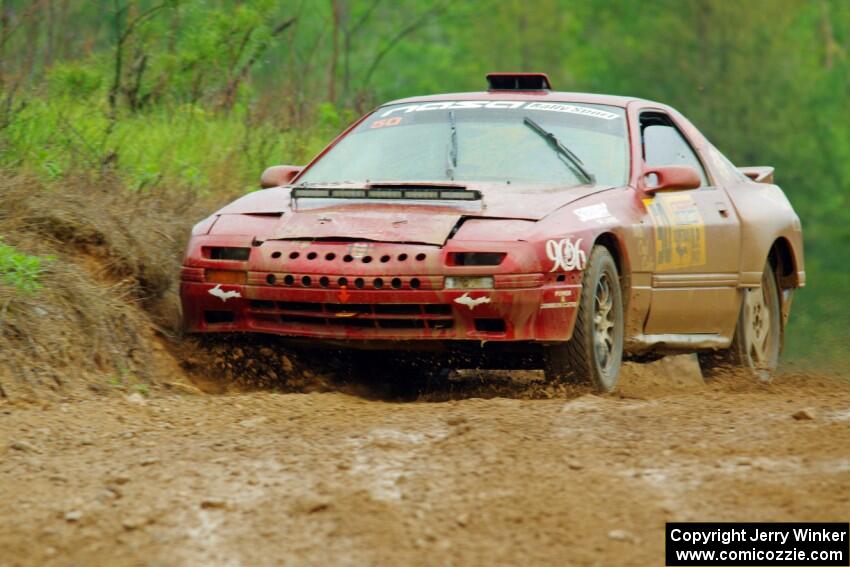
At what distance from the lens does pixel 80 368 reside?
24.0 ft

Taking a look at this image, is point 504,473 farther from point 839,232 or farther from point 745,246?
point 839,232

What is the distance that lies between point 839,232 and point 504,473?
40284 mm

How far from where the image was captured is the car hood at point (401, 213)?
722 centimetres

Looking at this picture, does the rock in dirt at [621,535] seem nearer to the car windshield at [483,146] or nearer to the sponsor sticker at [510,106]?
the car windshield at [483,146]

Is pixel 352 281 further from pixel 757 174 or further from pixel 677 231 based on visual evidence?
pixel 757 174

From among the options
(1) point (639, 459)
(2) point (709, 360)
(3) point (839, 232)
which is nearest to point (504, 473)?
(1) point (639, 459)

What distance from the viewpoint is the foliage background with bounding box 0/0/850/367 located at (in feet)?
37.3

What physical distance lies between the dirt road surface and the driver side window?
236 cm

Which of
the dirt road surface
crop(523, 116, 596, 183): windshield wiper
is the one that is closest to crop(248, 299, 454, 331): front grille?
the dirt road surface

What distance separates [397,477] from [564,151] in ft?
11.4

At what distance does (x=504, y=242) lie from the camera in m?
7.07

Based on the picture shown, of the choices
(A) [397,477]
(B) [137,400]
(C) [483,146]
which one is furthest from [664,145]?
(A) [397,477]

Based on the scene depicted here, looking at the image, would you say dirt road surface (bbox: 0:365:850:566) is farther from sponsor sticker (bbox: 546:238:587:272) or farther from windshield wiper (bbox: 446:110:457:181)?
windshield wiper (bbox: 446:110:457:181)

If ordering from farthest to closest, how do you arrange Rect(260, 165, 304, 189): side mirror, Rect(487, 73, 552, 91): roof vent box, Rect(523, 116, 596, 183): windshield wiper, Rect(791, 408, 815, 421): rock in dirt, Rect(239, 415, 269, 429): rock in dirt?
Rect(487, 73, 552, 91): roof vent box, Rect(260, 165, 304, 189): side mirror, Rect(523, 116, 596, 183): windshield wiper, Rect(791, 408, 815, 421): rock in dirt, Rect(239, 415, 269, 429): rock in dirt
